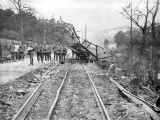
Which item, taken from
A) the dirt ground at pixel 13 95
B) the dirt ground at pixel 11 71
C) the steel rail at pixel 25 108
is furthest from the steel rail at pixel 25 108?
the dirt ground at pixel 11 71

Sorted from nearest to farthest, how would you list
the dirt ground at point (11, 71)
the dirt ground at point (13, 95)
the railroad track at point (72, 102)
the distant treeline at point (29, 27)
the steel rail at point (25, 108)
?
the steel rail at point (25, 108) → the railroad track at point (72, 102) → the dirt ground at point (13, 95) → the dirt ground at point (11, 71) → the distant treeline at point (29, 27)

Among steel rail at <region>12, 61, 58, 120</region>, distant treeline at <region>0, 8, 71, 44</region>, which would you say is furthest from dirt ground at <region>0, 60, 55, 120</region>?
distant treeline at <region>0, 8, 71, 44</region>

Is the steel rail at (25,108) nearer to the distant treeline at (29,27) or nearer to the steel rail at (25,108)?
the steel rail at (25,108)

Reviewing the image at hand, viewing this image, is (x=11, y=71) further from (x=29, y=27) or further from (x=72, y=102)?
(x=29, y=27)

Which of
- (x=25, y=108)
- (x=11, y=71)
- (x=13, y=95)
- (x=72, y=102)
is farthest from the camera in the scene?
(x=11, y=71)

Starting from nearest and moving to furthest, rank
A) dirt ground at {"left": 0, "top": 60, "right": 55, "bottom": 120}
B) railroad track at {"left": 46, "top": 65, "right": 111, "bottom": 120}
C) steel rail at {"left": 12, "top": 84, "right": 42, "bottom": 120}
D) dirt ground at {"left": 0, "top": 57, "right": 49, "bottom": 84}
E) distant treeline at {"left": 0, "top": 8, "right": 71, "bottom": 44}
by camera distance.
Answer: steel rail at {"left": 12, "top": 84, "right": 42, "bottom": 120}, railroad track at {"left": 46, "top": 65, "right": 111, "bottom": 120}, dirt ground at {"left": 0, "top": 60, "right": 55, "bottom": 120}, dirt ground at {"left": 0, "top": 57, "right": 49, "bottom": 84}, distant treeline at {"left": 0, "top": 8, "right": 71, "bottom": 44}

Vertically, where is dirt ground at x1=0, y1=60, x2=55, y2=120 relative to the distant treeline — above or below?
below

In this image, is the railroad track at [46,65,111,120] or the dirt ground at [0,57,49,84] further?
the dirt ground at [0,57,49,84]

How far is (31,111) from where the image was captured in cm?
673

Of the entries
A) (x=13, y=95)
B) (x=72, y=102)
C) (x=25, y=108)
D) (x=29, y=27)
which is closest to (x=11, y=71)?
(x=13, y=95)

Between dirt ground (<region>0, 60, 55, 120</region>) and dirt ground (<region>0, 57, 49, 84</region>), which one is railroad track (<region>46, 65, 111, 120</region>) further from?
dirt ground (<region>0, 57, 49, 84</region>)

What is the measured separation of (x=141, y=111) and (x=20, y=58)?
64.8 ft

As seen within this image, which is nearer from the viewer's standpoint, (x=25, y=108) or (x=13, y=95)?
(x=25, y=108)

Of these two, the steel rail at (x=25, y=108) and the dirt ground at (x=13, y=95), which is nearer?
the steel rail at (x=25, y=108)
